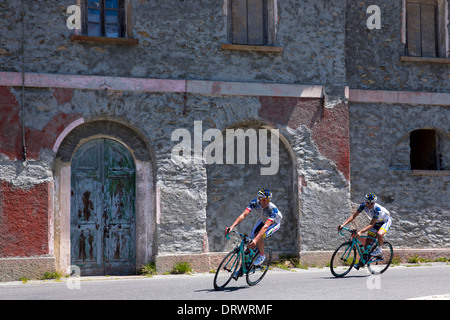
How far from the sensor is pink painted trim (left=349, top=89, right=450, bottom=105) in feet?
45.9

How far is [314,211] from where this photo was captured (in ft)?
44.0

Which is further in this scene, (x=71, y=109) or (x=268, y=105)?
(x=268, y=105)

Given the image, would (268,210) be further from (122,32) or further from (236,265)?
(122,32)

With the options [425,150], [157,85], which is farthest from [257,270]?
[425,150]

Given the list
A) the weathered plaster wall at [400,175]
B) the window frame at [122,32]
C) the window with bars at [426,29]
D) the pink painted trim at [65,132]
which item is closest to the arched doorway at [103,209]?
the pink painted trim at [65,132]

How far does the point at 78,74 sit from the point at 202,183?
3.28 metres

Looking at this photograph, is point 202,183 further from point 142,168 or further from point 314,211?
point 314,211

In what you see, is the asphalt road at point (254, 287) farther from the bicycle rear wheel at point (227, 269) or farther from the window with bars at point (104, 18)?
the window with bars at point (104, 18)

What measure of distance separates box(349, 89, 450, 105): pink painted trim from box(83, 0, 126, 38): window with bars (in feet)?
17.2

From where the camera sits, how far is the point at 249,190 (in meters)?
13.3

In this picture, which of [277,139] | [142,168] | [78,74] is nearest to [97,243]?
[142,168]

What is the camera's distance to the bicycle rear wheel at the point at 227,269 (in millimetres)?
9367

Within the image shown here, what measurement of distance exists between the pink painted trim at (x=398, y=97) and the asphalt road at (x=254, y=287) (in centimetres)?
398
